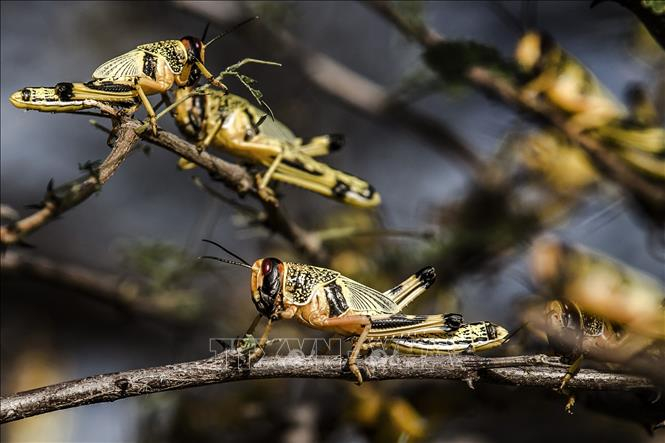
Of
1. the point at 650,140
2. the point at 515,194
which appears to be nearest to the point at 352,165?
the point at 515,194

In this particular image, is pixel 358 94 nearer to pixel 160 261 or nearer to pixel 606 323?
pixel 160 261

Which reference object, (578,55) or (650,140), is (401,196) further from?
(650,140)

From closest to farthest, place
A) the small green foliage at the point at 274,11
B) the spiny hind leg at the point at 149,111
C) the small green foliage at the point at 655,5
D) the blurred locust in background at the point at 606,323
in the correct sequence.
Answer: the blurred locust in background at the point at 606,323
the spiny hind leg at the point at 149,111
the small green foliage at the point at 655,5
the small green foliage at the point at 274,11

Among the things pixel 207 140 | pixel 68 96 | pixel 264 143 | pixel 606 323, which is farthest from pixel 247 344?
pixel 264 143

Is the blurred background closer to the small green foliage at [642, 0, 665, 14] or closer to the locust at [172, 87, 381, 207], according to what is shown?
the locust at [172, 87, 381, 207]

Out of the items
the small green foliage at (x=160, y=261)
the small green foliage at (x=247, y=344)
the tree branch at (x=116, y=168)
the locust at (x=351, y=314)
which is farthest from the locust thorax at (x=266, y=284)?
the small green foliage at (x=160, y=261)

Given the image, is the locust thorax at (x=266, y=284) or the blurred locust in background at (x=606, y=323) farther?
the locust thorax at (x=266, y=284)

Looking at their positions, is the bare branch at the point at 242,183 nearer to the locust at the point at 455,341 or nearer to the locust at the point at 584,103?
the locust at the point at 455,341

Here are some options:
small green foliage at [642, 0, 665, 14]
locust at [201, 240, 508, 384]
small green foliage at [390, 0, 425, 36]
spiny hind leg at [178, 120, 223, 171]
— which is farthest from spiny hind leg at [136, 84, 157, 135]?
small green foliage at [390, 0, 425, 36]
